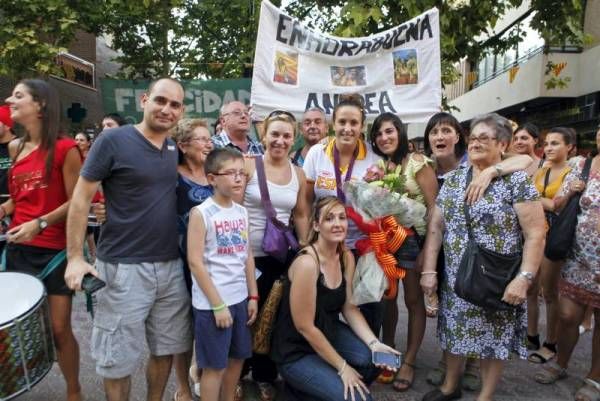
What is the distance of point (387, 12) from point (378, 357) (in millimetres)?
4417

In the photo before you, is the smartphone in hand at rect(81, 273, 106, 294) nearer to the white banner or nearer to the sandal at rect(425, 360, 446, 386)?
the white banner

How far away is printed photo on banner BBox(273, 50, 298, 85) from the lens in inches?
166

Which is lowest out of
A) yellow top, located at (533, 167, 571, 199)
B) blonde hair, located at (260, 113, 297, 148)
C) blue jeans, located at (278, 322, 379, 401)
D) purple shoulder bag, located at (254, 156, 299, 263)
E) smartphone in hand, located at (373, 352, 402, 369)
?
blue jeans, located at (278, 322, 379, 401)

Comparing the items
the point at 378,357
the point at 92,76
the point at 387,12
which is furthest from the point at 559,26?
the point at 92,76

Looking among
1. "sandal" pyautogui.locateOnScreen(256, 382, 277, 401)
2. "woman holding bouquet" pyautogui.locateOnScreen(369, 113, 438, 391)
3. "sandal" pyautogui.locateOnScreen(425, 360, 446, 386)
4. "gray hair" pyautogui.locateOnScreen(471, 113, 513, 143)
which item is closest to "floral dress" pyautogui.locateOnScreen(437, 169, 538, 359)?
"woman holding bouquet" pyautogui.locateOnScreen(369, 113, 438, 391)

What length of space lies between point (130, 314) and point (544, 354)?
3389mm

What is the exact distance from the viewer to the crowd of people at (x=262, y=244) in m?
2.50

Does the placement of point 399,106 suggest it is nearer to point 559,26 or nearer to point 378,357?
point 378,357

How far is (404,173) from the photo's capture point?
3215 mm

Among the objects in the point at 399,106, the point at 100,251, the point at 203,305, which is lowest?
the point at 203,305

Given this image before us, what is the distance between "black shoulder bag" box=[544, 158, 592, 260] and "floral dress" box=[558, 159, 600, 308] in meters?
0.03

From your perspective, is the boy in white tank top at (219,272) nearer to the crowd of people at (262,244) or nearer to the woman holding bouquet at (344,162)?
the crowd of people at (262,244)

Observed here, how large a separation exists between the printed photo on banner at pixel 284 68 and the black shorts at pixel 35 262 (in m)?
2.38

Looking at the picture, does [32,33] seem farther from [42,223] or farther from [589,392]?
[589,392]
